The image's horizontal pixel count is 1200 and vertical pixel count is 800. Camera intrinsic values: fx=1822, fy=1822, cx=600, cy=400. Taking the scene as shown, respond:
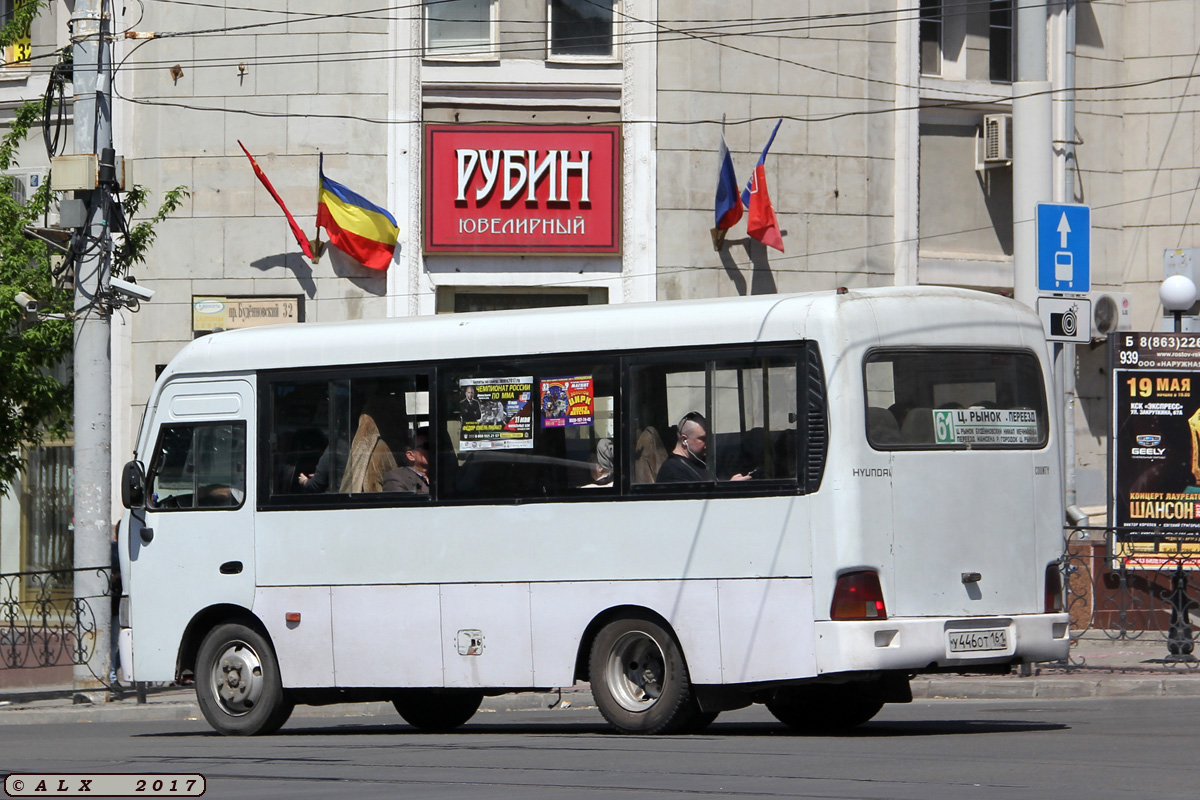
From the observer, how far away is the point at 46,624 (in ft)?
59.0

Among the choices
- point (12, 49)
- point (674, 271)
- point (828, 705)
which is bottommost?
point (828, 705)

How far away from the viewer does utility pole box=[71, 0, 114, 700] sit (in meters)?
17.7

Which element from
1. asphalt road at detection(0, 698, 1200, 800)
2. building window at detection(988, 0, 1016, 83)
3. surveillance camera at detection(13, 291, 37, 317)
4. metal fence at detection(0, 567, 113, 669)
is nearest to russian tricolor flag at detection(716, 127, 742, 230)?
building window at detection(988, 0, 1016, 83)

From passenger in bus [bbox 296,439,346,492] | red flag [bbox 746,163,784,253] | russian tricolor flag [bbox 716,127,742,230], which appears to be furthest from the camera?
red flag [bbox 746,163,784,253]

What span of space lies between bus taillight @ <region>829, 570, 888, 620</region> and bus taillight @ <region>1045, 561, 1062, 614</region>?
135cm

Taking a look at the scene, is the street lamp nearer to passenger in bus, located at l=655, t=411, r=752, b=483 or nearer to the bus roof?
the bus roof

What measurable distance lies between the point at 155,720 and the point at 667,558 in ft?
23.2

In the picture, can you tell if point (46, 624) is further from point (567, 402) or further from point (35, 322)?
point (567, 402)

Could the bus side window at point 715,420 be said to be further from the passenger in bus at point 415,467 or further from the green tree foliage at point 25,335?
the green tree foliage at point 25,335

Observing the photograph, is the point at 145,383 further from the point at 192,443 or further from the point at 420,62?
the point at 192,443

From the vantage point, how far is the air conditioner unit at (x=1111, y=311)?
23.4 meters

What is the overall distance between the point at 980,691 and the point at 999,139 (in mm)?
9928

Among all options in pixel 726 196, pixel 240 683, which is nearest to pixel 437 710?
pixel 240 683

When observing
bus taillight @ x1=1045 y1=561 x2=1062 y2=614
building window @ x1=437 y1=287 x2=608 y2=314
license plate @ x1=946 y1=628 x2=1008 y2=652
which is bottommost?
license plate @ x1=946 y1=628 x2=1008 y2=652
